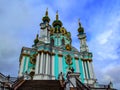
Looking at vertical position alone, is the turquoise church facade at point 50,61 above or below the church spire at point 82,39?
below

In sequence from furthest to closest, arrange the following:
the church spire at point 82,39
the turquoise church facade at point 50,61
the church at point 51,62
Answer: the church spire at point 82,39 < the turquoise church facade at point 50,61 < the church at point 51,62

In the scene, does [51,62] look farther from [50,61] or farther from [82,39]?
[82,39]

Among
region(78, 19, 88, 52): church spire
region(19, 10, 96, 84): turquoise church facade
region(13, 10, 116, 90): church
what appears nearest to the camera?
region(13, 10, 116, 90): church

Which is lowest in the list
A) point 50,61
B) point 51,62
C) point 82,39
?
point 51,62

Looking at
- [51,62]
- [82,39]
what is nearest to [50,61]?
[51,62]

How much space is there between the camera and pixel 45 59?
29.2 meters

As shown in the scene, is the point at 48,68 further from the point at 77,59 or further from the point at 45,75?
the point at 77,59

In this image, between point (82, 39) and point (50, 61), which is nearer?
point (50, 61)

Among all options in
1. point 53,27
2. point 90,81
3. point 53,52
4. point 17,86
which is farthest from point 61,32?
point 17,86

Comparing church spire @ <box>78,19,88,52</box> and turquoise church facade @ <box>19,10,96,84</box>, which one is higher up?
church spire @ <box>78,19,88,52</box>

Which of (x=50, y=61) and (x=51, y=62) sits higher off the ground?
(x=50, y=61)

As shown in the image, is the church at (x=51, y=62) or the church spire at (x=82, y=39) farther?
the church spire at (x=82, y=39)

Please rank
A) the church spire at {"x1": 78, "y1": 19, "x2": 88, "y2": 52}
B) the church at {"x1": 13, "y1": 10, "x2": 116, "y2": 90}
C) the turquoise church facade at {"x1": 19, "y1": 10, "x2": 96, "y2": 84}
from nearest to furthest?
the church at {"x1": 13, "y1": 10, "x2": 116, "y2": 90}, the turquoise church facade at {"x1": 19, "y1": 10, "x2": 96, "y2": 84}, the church spire at {"x1": 78, "y1": 19, "x2": 88, "y2": 52}

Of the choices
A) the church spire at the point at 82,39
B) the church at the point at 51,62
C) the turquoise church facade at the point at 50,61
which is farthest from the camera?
the church spire at the point at 82,39
